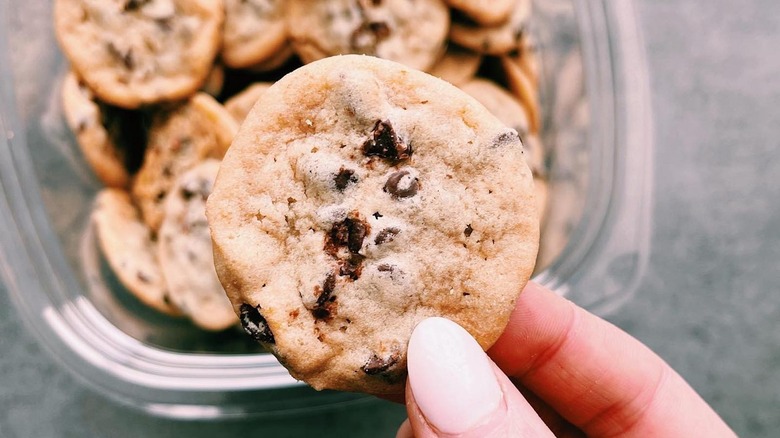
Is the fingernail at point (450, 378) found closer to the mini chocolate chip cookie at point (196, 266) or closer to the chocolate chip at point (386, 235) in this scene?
the chocolate chip at point (386, 235)

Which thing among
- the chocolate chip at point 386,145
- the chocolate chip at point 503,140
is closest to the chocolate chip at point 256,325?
the chocolate chip at point 386,145

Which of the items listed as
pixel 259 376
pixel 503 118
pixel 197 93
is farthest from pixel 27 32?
pixel 503 118

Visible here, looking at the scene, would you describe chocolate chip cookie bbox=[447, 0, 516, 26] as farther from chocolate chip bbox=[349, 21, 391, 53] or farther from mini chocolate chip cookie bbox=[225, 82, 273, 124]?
mini chocolate chip cookie bbox=[225, 82, 273, 124]

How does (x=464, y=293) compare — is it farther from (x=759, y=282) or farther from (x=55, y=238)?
(x=759, y=282)

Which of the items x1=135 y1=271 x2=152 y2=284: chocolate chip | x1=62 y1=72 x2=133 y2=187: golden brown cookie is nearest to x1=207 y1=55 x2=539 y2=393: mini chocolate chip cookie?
x1=135 y1=271 x2=152 y2=284: chocolate chip

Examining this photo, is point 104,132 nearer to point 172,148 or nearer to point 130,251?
point 172,148
